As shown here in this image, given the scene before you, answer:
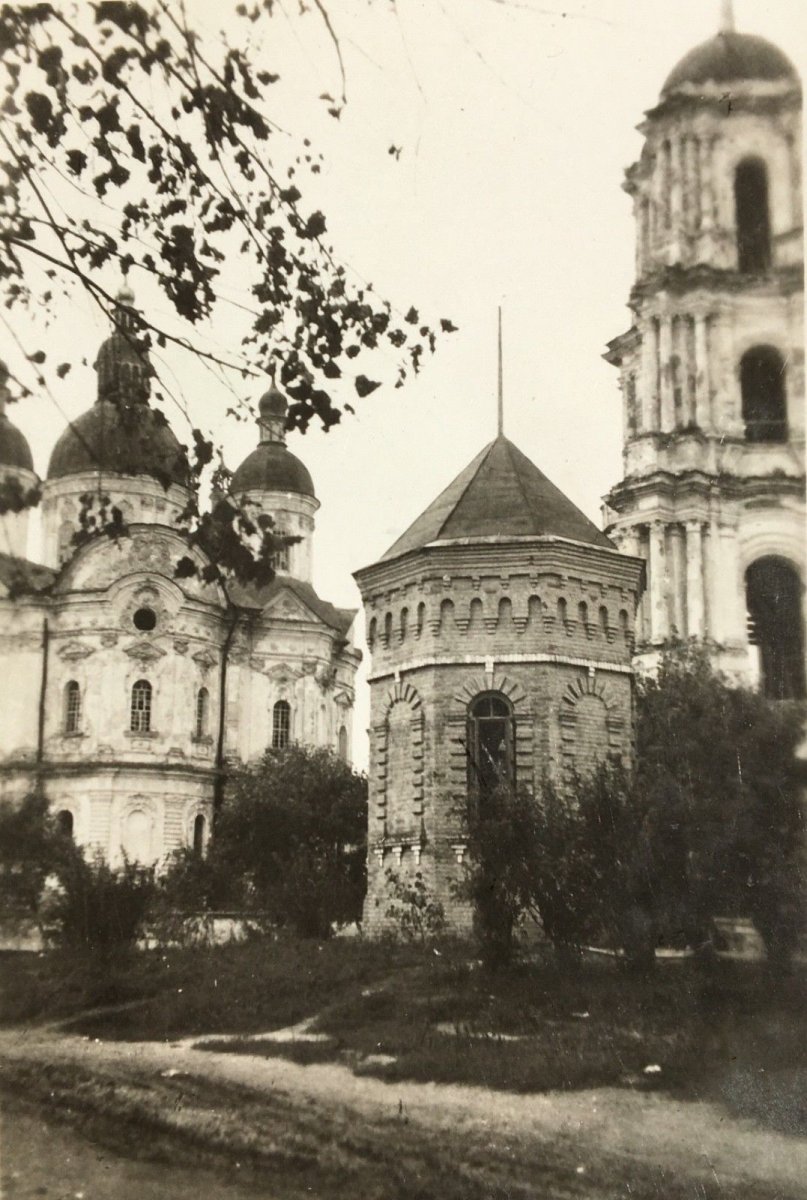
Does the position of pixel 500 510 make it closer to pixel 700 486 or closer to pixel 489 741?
pixel 489 741

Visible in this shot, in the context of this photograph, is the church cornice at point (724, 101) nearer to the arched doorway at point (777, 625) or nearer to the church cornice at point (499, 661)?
the arched doorway at point (777, 625)

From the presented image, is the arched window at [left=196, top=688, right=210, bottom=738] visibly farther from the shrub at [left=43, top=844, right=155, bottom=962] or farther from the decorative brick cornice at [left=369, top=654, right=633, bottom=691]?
the shrub at [left=43, top=844, right=155, bottom=962]

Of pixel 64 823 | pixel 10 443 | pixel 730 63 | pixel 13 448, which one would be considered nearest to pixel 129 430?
pixel 13 448

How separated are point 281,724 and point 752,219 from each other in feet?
55.6

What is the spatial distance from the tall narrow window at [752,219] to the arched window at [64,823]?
8.81m

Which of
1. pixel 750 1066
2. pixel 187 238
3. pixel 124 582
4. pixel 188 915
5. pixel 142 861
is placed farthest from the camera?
pixel 124 582

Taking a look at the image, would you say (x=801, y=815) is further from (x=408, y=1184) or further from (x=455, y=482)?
(x=455, y=482)

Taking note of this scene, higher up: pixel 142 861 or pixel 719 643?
pixel 719 643

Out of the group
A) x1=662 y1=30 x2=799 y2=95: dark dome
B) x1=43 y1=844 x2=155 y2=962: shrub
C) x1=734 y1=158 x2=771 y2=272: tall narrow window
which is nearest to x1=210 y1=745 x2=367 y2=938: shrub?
x1=43 y1=844 x2=155 y2=962: shrub

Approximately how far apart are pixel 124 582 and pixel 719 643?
8196 millimetres

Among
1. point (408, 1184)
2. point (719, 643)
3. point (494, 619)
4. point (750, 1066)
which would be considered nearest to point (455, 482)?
point (494, 619)

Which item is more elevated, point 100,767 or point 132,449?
point 132,449

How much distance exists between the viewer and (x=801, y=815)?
10.9 metres

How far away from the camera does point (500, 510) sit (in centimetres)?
1792
